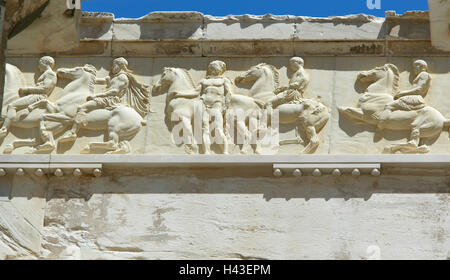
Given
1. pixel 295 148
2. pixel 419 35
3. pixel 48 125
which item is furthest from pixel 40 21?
pixel 419 35

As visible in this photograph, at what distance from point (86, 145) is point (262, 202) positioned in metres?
1.74

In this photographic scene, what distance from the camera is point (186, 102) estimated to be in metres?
12.6

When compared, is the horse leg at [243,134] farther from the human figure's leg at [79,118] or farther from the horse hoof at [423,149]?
the horse hoof at [423,149]

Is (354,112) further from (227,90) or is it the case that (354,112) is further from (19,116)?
(19,116)

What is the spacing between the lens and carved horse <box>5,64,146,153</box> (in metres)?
12.5

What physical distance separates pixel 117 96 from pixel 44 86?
0.70m

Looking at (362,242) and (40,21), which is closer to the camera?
(362,242)

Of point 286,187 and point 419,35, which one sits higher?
point 419,35

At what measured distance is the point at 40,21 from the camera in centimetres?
1304

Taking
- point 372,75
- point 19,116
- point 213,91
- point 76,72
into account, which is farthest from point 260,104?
point 19,116

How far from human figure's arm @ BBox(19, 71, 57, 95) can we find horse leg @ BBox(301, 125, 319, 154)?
2.45 metres

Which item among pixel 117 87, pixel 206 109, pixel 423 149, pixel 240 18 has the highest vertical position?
pixel 240 18

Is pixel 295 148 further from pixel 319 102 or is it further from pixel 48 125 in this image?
pixel 48 125

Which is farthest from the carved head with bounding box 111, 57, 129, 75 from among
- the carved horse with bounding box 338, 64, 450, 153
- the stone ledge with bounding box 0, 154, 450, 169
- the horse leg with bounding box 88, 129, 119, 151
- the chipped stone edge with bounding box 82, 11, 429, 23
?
the carved horse with bounding box 338, 64, 450, 153
